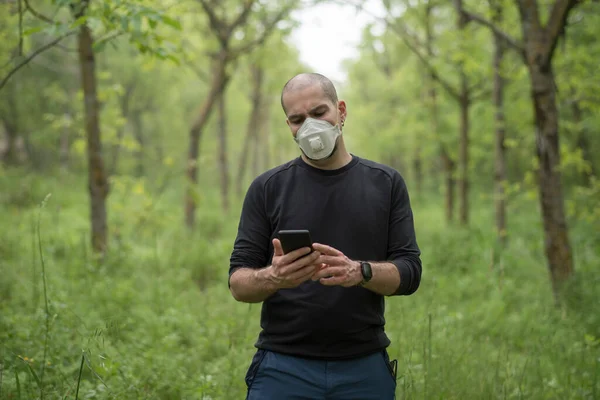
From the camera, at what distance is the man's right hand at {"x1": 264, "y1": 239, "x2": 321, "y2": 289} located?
77.6 inches

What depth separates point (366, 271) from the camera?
204 cm

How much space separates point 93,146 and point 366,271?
20.1 feet

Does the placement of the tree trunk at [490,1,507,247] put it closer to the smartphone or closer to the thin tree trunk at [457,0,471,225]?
the thin tree trunk at [457,0,471,225]

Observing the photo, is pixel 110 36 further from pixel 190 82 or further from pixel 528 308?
pixel 190 82

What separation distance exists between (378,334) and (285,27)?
346 inches

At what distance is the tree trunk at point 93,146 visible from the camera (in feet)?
22.7

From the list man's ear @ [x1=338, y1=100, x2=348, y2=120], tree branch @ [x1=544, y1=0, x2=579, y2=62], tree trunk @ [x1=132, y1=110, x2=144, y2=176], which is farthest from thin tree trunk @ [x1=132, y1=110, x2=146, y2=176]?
man's ear @ [x1=338, y1=100, x2=348, y2=120]

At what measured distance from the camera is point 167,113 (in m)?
33.4

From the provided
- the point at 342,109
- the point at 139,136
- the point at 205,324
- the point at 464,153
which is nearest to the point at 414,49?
the point at 464,153

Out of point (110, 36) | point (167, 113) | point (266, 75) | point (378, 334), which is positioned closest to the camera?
point (378, 334)

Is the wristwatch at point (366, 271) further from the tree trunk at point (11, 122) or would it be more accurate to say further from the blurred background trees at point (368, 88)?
the tree trunk at point (11, 122)

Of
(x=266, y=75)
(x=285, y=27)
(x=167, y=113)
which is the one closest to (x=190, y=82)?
(x=167, y=113)

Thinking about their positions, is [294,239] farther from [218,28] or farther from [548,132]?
[218,28]

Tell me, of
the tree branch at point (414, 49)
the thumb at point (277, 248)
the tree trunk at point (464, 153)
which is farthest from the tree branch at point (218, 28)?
the thumb at point (277, 248)
